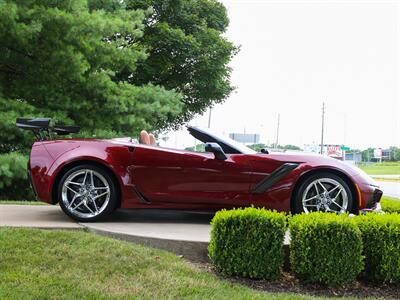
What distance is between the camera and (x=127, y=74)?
62.6ft

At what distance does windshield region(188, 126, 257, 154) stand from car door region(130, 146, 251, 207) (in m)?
0.19

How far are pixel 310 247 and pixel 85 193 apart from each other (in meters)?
2.64

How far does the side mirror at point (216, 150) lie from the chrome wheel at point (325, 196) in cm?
100

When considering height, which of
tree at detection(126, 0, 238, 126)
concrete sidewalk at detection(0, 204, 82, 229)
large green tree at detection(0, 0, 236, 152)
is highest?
tree at detection(126, 0, 238, 126)

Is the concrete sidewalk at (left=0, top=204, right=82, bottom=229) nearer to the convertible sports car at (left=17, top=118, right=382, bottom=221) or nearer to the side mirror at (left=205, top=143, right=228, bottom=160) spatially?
the convertible sports car at (left=17, top=118, right=382, bottom=221)

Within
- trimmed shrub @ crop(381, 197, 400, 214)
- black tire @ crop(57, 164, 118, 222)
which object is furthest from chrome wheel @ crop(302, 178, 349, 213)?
black tire @ crop(57, 164, 118, 222)

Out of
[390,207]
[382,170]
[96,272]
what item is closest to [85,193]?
[96,272]

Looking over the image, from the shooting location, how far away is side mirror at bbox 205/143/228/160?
16.5 feet

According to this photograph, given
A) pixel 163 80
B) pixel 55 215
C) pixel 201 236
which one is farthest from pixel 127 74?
pixel 201 236

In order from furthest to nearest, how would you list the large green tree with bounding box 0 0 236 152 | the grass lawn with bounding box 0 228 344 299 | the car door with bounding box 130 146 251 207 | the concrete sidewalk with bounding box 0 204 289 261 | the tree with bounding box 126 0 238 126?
the tree with bounding box 126 0 238 126, the large green tree with bounding box 0 0 236 152, the car door with bounding box 130 146 251 207, the concrete sidewalk with bounding box 0 204 289 261, the grass lawn with bounding box 0 228 344 299

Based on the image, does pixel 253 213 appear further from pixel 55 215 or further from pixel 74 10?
pixel 74 10

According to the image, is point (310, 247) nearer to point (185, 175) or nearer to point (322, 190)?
point (322, 190)

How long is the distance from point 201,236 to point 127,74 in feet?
50.1

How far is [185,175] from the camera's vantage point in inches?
203
